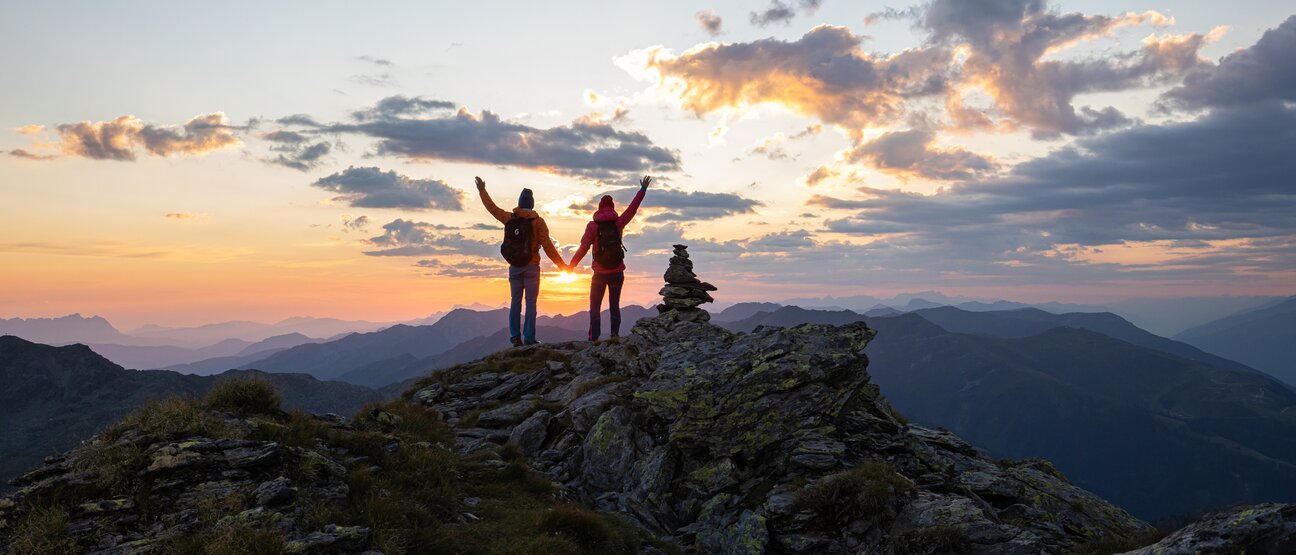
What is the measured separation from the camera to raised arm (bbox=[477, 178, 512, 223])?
28.0 m

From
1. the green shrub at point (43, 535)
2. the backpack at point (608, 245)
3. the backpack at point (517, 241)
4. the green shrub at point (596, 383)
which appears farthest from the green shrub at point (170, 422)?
the backpack at point (608, 245)

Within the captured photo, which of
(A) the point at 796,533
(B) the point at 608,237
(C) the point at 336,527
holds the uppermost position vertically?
(B) the point at 608,237

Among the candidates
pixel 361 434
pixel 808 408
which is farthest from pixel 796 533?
pixel 361 434

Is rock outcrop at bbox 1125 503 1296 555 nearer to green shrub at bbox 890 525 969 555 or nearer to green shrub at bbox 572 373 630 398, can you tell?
green shrub at bbox 890 525 969 555

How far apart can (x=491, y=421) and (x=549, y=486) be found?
704cm

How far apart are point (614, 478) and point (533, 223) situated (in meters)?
13.5

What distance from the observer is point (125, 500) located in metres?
11.1

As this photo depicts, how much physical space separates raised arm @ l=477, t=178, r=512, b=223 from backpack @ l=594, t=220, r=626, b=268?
4.41 meters

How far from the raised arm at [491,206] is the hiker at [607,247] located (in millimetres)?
3798

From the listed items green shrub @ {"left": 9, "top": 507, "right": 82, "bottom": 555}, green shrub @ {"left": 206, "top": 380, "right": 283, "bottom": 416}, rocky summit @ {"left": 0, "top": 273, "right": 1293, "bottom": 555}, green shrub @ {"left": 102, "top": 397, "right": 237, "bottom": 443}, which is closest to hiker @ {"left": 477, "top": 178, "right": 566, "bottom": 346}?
rocky summit @ {"left": 0, "top": 273, "right": 1293, "bottom": 555}

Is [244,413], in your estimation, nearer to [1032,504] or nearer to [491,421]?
[491,421]

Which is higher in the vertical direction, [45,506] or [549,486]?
[45,506]

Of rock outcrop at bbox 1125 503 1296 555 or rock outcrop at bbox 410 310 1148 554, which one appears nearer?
rock outcrop at bbox 1125 503 1296 555

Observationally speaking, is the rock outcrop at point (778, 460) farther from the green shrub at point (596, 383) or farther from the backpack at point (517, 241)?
the backpack at point (517, 241)
